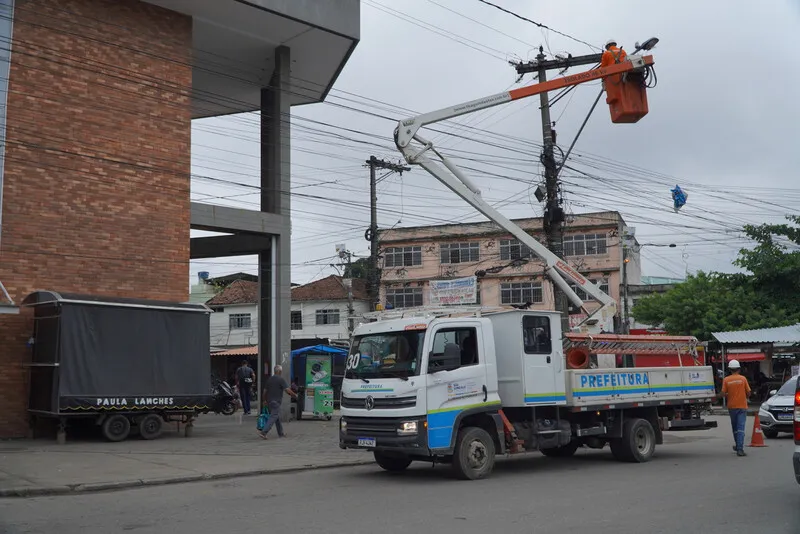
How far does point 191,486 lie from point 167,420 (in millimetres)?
6857

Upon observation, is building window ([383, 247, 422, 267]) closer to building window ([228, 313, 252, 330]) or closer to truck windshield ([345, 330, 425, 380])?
building window ([228, 313, 252, 330])

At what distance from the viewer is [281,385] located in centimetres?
1750

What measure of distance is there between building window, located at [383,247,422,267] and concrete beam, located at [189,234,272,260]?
34.0 meters

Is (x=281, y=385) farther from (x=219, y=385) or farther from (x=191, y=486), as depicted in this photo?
(x=219, y=385)

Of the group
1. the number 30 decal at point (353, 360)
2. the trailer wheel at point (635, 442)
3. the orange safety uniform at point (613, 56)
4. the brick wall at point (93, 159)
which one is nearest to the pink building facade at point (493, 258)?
the brick wall at point (93, 159)

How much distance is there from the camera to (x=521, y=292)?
57.2m

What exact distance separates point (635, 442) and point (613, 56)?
8.06 metres

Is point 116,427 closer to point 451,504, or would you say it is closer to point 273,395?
point 273,395

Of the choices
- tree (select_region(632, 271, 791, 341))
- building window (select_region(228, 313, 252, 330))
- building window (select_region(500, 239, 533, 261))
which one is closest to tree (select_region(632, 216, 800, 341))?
tree (select_region(632, 271, 791, 341))

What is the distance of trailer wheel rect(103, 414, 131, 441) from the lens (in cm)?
1664

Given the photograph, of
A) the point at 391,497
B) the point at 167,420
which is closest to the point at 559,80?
the point at 391,497

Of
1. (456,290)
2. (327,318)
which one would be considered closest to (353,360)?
(456,290)

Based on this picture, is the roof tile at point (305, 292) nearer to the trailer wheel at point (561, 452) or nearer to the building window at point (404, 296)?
the building window at point (404, 296)

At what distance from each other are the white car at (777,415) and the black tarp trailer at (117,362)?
13.6 meters
